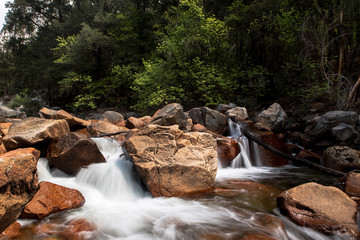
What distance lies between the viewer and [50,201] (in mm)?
3420

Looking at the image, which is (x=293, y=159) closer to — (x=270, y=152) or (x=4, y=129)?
(x=270, y=152)

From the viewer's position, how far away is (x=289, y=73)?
39.6 ft

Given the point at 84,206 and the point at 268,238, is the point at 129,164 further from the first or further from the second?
the point at 268,238

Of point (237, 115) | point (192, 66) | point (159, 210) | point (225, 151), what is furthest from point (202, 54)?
point (159, 210)

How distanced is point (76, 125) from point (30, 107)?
14.6m

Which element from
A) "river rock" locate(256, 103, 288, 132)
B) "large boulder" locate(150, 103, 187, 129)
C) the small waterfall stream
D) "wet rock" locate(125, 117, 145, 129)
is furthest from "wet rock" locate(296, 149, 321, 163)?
"wet rock" locate(125, 117, 145, 129)

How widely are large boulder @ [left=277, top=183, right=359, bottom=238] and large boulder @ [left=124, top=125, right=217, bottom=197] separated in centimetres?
150

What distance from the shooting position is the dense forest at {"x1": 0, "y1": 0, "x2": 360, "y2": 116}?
982 cm

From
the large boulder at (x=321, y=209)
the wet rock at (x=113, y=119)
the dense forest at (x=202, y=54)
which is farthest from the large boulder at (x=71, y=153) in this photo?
the dense forest at (x=202, y=54)

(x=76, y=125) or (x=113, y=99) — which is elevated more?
(x=113, y=99)

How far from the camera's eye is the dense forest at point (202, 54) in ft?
32.2

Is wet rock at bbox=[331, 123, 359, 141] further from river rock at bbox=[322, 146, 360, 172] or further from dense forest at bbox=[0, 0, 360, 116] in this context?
dense forest at bbox=[0, 0, 360, 116]

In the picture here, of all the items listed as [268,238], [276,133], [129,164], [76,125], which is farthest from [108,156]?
[276,133]

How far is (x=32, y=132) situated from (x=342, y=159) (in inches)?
309
